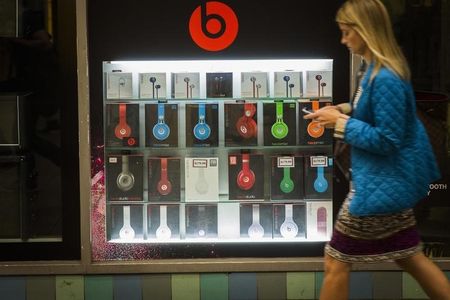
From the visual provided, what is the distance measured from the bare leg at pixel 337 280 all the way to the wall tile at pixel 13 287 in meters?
2.06

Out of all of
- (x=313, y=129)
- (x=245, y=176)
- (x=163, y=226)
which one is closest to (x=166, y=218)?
(x=163, y=226)

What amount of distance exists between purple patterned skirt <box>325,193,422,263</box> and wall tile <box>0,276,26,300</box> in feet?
6.99

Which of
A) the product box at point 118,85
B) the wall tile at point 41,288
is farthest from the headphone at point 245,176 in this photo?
the wall tile at point 41,288

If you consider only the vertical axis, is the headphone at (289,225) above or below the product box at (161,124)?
below

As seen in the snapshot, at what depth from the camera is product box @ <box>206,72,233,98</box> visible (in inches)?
178

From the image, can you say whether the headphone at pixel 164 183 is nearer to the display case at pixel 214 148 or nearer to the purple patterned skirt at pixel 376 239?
the display case at pixel 214 148

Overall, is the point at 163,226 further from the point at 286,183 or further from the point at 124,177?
the point at 286,183

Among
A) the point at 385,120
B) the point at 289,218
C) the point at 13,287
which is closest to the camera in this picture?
the point at 385,120

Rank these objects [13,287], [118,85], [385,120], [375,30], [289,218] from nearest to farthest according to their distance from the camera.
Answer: [385,120] → [375,30] → [13,287] → [118,85] → [289,218]

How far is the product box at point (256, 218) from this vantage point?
4645 mm

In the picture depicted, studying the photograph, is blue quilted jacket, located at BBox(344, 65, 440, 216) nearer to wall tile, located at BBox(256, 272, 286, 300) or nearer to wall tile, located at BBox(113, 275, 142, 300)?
wall tile, located at BBox(256, 272, 286, 300)

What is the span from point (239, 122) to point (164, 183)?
0.63m

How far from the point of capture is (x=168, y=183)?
460cm

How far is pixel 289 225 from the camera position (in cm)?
462
